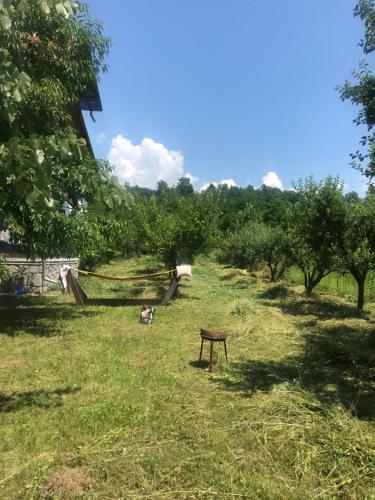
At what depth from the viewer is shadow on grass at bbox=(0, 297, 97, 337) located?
29.5 feet

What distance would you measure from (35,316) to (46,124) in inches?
311

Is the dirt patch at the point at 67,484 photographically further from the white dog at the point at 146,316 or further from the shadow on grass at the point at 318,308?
the shadow on grass at the point at 318,308

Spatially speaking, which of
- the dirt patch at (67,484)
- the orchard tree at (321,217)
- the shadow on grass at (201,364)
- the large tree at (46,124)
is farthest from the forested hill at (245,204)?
the dirt patch at (67,484)

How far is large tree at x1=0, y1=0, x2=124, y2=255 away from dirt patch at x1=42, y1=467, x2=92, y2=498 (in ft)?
6.88

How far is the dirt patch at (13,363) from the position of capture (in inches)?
255

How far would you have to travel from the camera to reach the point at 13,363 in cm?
666

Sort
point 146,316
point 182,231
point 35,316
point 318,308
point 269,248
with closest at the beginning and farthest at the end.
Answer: point 146,316, point 35,316, point 318,308, point 182,231, point 269,248

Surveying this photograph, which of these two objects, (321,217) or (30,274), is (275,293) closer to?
(321,217)

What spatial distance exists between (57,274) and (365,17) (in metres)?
12.5

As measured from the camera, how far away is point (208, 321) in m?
10.8

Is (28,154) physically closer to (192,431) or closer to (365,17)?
(192,431)

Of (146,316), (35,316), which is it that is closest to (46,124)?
(146,316)

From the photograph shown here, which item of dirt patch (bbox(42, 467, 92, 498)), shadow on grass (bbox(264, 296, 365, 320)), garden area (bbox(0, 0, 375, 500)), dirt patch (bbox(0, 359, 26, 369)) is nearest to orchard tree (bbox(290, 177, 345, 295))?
garden area (bbox(0, 0, 375, 500))

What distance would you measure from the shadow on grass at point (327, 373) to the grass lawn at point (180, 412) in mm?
28
